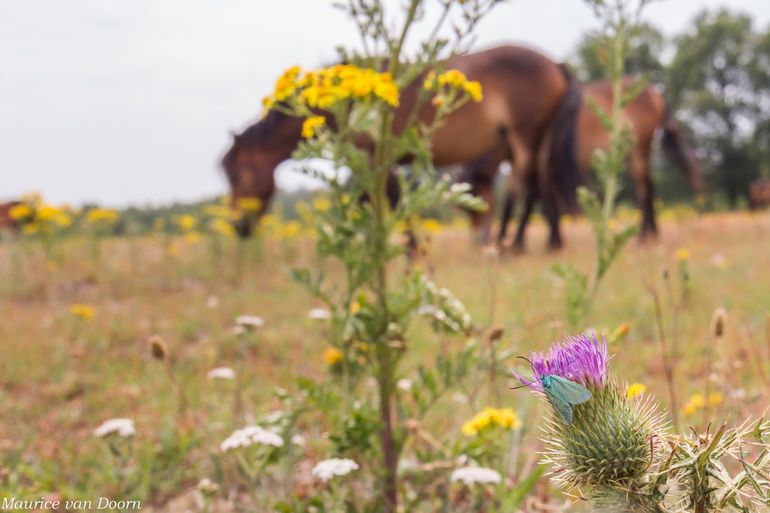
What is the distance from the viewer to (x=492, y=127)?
7.36 metres

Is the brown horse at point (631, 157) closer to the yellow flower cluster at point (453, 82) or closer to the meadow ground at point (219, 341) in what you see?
the meadow ground at point (219, 341)

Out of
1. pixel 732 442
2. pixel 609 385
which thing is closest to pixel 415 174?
pixel 609 385

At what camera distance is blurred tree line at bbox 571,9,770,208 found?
31.3 meters

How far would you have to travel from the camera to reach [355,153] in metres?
1.60

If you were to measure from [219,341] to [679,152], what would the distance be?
9131mm

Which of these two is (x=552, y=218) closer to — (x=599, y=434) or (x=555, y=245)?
(x=555, y=245)

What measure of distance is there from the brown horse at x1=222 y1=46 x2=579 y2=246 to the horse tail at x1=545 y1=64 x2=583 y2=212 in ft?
0.04

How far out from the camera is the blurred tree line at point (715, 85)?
3130cm

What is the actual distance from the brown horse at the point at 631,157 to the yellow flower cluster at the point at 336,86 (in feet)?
20.9

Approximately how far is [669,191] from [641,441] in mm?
34007

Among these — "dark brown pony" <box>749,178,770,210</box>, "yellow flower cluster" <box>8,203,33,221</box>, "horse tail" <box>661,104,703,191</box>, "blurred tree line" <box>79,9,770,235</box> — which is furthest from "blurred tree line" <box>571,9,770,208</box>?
"yellow flower cluster" <box>8,203,33,221</box>

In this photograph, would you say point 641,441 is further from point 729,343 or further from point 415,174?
point 729,343

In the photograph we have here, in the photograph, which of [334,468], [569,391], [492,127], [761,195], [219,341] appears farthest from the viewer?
[761,195]

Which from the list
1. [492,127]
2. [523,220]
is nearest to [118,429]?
[492,127]
